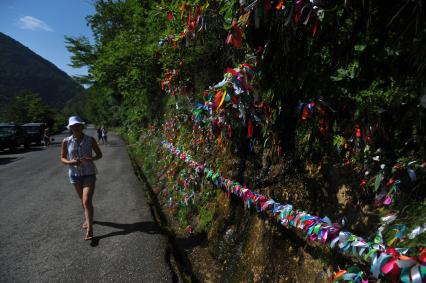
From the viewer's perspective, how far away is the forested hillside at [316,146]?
2221 mm

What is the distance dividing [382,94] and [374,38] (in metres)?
0.43

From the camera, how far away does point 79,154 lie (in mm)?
5605

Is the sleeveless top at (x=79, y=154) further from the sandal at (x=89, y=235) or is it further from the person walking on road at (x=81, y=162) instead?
the sandal at (x=89, y=235)

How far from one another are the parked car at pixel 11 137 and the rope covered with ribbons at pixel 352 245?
2236 cm

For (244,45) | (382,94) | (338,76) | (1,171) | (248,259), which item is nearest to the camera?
(382,94)

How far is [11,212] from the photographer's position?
707 cm

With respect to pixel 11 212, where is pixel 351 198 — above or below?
above

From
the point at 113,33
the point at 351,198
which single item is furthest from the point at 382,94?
the point at 113,33

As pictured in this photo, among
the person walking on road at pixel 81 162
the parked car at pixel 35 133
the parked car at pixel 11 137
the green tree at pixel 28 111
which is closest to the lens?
the person walking on road at pixel 81 162

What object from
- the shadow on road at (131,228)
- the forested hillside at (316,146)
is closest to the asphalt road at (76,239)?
the shadow on road at (131,228)

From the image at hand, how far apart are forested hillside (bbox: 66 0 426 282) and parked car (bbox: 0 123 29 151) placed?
68.3 feet

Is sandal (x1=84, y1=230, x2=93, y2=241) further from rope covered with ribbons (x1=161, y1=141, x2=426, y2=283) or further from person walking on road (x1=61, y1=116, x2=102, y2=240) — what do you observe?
rope covered with ribbons (x1=161, y1=141, x2=426, y2=283)

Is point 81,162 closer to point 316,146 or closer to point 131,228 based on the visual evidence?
point 131,228

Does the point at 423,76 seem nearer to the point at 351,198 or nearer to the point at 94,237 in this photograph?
the point at 351,198
